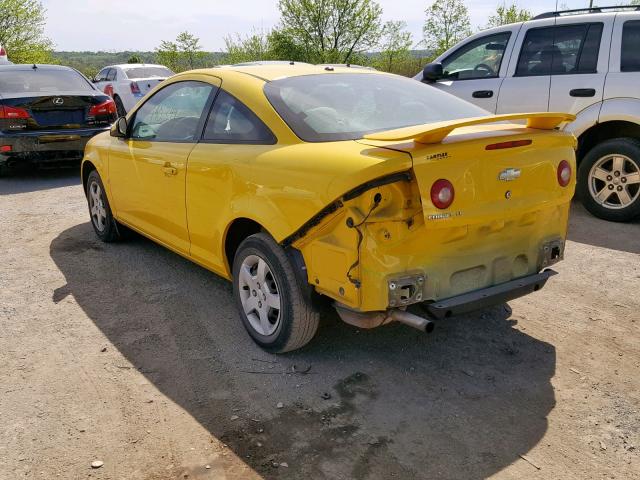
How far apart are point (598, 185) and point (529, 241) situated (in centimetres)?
334

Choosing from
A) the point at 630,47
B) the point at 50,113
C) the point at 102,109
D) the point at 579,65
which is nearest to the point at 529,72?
the point at 579,65

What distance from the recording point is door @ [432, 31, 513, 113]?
21.8ft

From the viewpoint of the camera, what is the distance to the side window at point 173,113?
4.05 meters

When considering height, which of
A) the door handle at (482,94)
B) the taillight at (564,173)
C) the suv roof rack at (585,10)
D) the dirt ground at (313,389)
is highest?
the suv roof rack at (585,10)

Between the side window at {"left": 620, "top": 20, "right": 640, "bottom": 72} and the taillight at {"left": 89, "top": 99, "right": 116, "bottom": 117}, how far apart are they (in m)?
6.96

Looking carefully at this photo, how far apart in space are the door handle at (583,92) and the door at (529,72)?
272 mm

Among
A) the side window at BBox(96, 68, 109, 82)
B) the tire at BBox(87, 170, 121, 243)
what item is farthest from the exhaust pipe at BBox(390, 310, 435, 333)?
the side window at BBox(96, 68, 109, 82)

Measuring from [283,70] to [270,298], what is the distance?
1579 millimetres

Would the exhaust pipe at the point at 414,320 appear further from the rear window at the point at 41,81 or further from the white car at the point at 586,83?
the rear window at the point at 41,81

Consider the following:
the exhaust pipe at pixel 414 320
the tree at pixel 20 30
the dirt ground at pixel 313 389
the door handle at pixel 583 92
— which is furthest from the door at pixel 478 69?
the tree at pixel 20 30

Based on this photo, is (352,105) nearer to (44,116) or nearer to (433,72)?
(433,72)

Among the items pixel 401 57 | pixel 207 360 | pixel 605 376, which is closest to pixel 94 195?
pixel 207 360

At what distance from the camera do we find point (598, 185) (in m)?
6.05

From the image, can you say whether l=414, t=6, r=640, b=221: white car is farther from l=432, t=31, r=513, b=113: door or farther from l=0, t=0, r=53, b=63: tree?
l=0, t=0, r=53, b=63: tree
